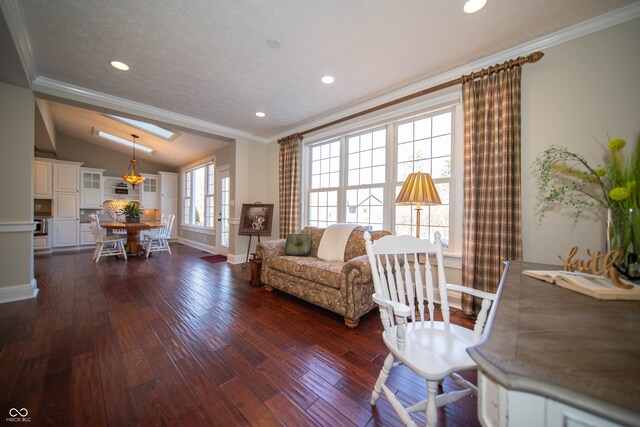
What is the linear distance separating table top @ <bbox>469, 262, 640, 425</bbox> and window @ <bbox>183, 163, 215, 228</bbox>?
256 inches

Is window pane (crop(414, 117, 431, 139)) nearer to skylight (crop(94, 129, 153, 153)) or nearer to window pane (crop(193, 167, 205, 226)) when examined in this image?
window pane (crop(193, 167, 205, 226))

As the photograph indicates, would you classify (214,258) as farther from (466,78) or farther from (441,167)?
(466,78)

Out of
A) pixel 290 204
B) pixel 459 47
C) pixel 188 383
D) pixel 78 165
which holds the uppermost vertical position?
pixel 459 47

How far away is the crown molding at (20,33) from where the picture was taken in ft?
5.82

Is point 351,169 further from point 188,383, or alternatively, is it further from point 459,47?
point 188,383

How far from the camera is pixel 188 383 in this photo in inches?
59.0

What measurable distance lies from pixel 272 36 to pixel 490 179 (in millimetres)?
2509

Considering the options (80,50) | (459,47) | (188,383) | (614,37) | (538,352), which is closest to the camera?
(538,352)

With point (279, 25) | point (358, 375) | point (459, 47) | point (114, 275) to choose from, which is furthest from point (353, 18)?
point (114, 275)

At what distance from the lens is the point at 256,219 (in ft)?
14.6

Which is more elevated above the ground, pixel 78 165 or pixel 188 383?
pixel 78 165

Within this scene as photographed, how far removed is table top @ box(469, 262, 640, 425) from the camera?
1.23ft

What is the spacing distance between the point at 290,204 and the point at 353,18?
2951mm

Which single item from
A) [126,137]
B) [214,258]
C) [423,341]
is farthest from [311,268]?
[126,137]
